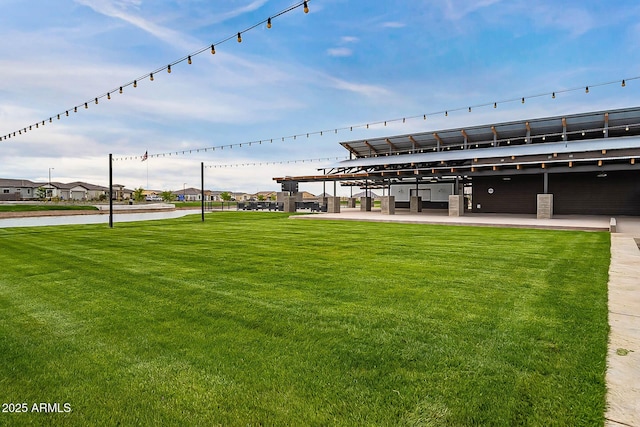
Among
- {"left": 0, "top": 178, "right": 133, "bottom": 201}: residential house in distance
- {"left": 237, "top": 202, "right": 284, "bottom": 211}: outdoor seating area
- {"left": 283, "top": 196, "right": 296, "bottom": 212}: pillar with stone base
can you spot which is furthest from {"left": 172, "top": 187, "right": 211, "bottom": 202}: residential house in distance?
{"left": 283, "top": 196, "right": 296, "bottom": 212}: pillar with stone base

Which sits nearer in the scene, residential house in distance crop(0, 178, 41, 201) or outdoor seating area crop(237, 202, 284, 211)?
outdoor seating area crop(237, 202, 284, 211)

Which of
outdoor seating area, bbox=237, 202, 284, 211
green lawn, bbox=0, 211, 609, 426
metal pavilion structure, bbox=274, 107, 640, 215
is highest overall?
metal pavilion structure, bbox=274, 107, 640, 215

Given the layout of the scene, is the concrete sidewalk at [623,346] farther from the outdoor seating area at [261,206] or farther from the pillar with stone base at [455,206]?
the outdoor seating area at [261,206]

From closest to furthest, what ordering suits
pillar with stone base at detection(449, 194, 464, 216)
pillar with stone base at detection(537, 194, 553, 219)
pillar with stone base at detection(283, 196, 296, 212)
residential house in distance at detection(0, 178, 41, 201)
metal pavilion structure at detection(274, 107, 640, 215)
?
pillar with stone base at detection(537, 194, 553, 219) < metal pavilion structure at detection(274, 107, 640, 215) < pillar with stone base at detection(449, 194, 464, 216) < pillar with stone base at detection(283, 196, 296, 212) < residential house in distance at detection(0, 178, 41, 201)

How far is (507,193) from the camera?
2392 centimetres

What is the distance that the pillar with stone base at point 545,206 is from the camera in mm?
17609

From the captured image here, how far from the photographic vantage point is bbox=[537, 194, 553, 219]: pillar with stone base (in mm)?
17609

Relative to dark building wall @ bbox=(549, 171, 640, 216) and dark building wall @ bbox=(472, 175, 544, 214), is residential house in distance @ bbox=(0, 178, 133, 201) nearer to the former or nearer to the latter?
dark building wall @ bbox=(472, 175, 544, 214)

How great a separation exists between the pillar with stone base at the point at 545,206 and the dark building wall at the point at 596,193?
5.77 metres

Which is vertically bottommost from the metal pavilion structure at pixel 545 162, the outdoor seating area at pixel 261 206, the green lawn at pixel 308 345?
the green lawn at pixel 308 345

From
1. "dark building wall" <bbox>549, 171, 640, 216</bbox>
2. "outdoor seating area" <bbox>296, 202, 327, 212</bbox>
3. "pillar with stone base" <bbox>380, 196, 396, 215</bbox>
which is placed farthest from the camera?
"outdoor seating area" <bbox>296, 202, 327, 212</bbox>

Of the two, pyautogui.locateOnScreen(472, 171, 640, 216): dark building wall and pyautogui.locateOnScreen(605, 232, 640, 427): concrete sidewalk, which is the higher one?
pyautogui.locateOnScreen(472, 171, 640, 216): dark building wall

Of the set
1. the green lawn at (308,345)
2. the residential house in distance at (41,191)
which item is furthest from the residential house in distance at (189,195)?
the green lawn at (308,345)

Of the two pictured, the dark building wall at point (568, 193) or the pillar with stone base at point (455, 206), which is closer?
the dark building wall at point (568, 193)
